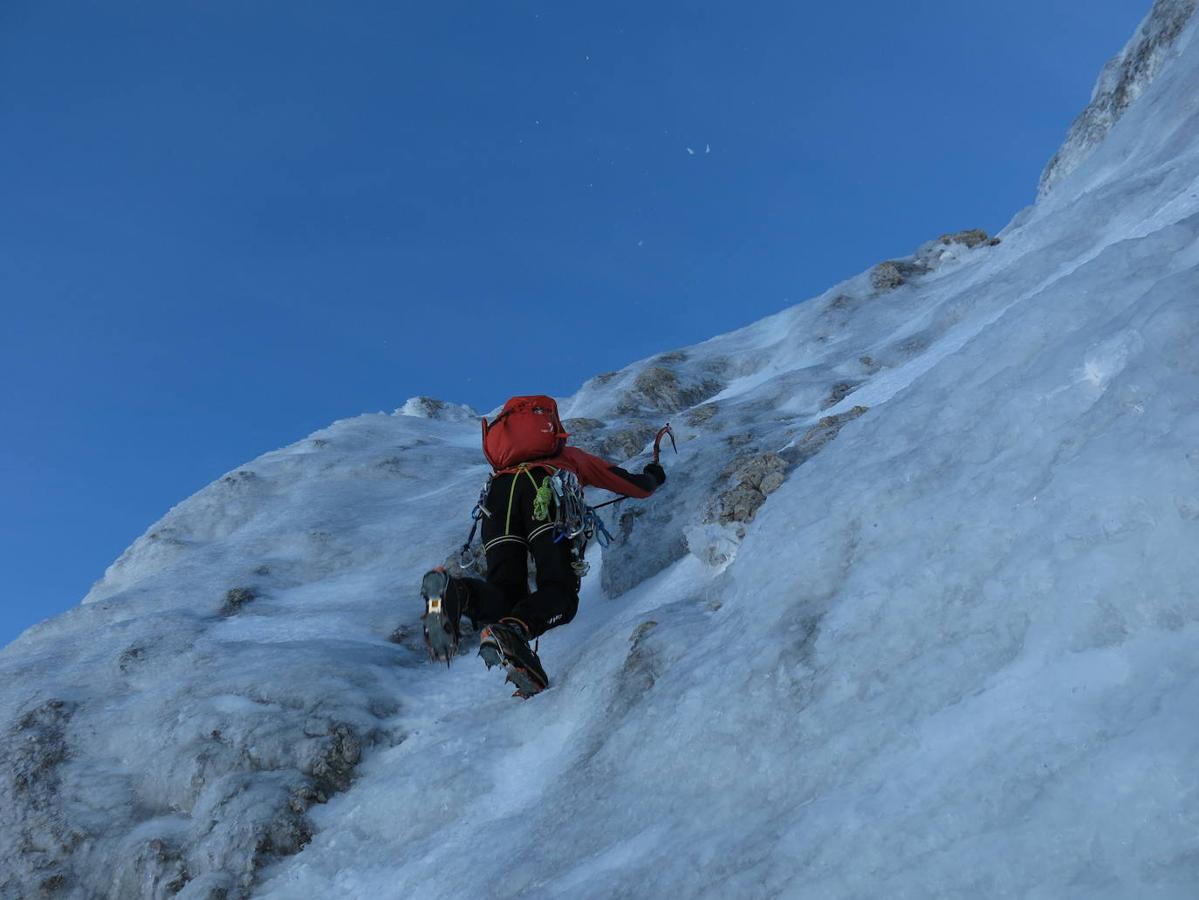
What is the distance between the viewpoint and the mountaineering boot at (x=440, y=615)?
8.12 meters

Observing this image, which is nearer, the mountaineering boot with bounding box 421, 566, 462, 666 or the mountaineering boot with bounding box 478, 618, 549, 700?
the mountaineering boot with bounding box 421, 566, 462, 666

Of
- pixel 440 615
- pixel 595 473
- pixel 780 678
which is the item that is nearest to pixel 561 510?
pixel 595 473

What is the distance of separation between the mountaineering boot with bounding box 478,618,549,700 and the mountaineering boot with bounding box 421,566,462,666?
306mm

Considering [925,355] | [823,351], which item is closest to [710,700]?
[925,355]

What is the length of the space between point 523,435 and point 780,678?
5.42 m

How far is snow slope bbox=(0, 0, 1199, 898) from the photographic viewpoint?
4109 mm

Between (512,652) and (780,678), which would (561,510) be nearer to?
(512,652)

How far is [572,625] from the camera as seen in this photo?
11414 millimetres

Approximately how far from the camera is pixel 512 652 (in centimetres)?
845

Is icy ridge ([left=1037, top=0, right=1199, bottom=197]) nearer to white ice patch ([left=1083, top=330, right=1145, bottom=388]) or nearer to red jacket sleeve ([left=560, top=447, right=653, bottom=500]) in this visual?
red jacket sleeve ([left=560, top=447, right=653, bottom=500])

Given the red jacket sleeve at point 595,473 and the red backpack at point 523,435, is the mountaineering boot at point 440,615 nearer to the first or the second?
the red backpack at point 523,435

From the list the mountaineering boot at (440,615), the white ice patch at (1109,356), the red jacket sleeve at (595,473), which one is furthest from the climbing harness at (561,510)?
the white ice patch at (1109,356)

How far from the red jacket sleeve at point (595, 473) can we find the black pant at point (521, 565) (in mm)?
803

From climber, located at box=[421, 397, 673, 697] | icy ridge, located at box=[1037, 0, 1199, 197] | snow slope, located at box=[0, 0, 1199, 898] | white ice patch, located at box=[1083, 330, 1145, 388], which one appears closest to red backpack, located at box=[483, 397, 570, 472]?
climber, located at box=[421, 397, 673, 697]
